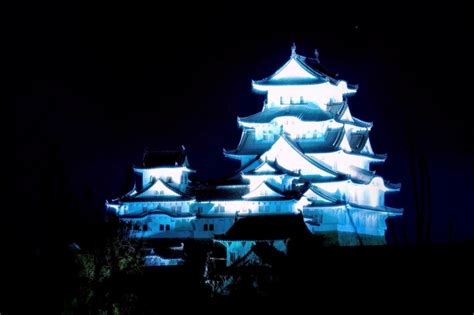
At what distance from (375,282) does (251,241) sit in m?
19.3

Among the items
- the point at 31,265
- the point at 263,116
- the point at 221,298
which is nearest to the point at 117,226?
the point at 31,265

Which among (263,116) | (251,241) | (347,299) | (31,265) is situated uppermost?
(263,116)

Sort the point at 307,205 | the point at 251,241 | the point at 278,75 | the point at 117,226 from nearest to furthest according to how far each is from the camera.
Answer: the point at 117,226
the point at 251,241
the point at 307,205
the point at 278,75

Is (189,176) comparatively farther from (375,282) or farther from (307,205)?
(375,282)

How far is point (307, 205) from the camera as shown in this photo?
59406mm

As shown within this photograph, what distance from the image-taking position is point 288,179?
61.0 m

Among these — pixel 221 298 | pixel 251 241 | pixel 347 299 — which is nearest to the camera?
pixel 347 299

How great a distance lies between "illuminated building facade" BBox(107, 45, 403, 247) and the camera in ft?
196

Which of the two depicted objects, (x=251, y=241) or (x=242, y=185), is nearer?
(x=251, y=241)

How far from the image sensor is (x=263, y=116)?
67312 mm

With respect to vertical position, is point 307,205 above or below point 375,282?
above

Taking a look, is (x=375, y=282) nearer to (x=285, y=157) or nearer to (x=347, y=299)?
(x=347, y=299)

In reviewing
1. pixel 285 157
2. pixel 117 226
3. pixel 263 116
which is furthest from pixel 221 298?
pixel 263 116

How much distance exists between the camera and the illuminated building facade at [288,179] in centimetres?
5978
